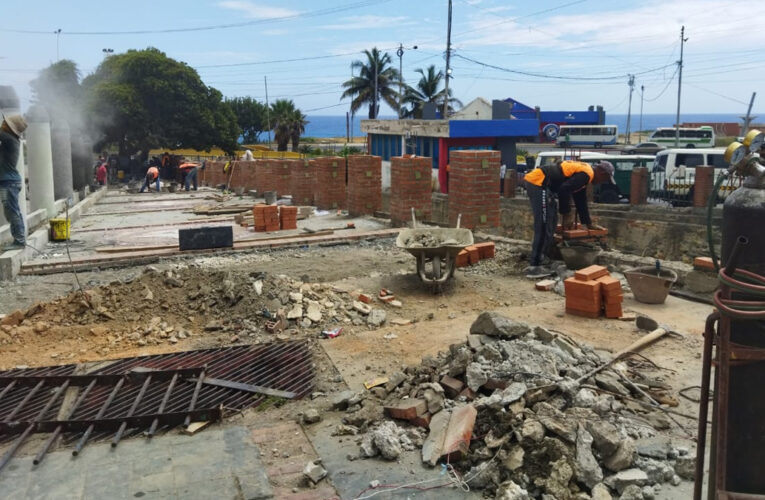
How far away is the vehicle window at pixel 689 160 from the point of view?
18984 mm

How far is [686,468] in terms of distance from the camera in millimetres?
3746

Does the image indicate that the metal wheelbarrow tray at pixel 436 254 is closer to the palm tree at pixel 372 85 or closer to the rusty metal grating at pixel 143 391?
the rusty metal grating at pixel 143 391

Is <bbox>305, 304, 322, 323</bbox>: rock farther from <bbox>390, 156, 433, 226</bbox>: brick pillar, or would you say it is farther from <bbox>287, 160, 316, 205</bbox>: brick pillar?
<bbox>287, 160, 316, 205</bbox>: brick pillar

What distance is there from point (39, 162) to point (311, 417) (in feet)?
41.0

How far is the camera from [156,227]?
1450 centimetres

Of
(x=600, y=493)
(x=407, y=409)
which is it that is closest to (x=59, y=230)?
(x=407, y=409)

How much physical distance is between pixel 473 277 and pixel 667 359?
11.2 feet

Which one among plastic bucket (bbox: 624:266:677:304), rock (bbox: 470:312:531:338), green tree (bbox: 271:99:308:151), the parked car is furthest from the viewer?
green tree (bbox: 271:99:308:151)

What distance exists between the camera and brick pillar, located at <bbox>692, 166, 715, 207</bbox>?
17.2 metres

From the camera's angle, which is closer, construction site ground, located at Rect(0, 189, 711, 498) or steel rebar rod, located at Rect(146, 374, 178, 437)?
construction site ground, located at Rect(0, 189, 711, 498)

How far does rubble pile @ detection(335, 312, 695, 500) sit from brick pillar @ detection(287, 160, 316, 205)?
1328 cm

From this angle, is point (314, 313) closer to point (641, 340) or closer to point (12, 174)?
point (641, 340)

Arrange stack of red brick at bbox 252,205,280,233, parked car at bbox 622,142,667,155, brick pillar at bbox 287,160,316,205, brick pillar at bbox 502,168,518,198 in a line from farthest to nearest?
parked car at bbox 622,142,667,155 < brick pillar at bbox 502,168,518,198 < brick pillar at bbox 287,160,316,205 < stack of red brick at bbox 252,205,280,233

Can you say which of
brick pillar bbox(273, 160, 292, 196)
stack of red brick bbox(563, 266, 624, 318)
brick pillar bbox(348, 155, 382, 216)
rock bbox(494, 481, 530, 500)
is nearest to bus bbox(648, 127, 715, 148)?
brick pillar bbox(273, 160, 292, 196)
